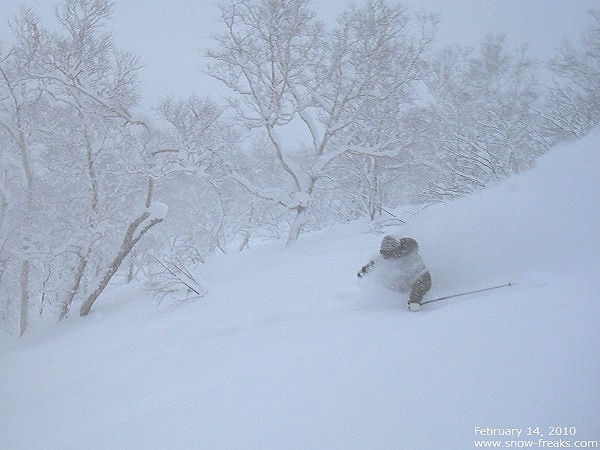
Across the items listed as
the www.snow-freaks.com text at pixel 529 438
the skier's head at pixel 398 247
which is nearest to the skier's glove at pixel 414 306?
the skier's head at pixel 398 247

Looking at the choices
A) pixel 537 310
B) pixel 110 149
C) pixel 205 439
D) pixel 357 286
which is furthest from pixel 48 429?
pixel 110 149

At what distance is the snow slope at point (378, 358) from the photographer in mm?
2146

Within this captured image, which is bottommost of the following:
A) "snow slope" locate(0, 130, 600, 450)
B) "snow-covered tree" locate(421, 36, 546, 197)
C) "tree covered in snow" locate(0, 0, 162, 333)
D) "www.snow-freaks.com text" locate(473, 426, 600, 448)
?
"www.snow-freaks.com text" locate(473, 426, 600, 448)

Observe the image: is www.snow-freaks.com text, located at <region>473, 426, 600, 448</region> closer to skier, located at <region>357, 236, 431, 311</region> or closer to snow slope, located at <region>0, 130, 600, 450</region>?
snow slope, located at <region>0, 130, 600, 450</region>

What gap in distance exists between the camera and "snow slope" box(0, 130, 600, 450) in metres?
2.15

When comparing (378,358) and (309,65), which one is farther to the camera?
(309,65)

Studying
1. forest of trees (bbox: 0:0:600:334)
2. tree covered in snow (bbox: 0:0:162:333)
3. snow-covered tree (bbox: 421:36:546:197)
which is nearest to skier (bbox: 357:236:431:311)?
forest of trees (bbox: 0:0:600:334)

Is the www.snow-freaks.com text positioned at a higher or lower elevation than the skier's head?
lower

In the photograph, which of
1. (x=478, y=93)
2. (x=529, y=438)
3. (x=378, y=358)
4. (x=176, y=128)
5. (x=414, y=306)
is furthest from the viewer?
(x=478, y=93)

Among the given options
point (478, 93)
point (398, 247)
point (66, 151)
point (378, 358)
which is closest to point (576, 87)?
point (478, 93)

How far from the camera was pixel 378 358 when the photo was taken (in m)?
2.89

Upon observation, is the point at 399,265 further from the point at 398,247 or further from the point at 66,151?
the point at 66,151

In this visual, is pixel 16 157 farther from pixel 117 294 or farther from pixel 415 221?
pixel 415 221

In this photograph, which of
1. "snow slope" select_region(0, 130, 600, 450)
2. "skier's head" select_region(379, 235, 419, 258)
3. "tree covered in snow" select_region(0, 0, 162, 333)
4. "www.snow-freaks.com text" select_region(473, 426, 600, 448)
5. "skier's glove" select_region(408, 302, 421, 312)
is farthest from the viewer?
"tree covered in snow" select_region(0, 0, 162, 333)
